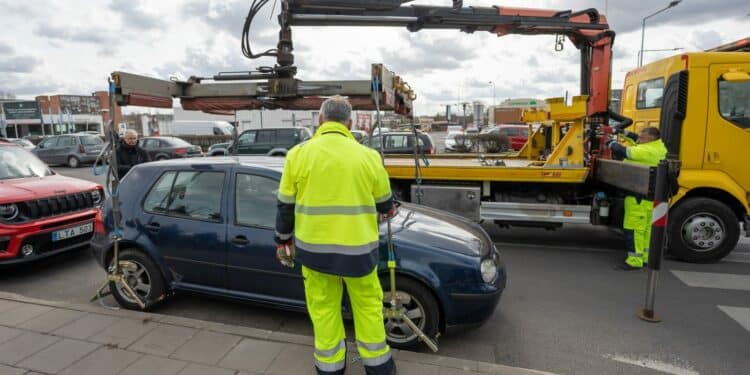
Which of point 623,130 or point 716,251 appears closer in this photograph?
point 716,251

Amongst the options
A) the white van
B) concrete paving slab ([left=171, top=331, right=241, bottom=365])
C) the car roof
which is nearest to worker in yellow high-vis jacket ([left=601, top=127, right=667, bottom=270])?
the car roof

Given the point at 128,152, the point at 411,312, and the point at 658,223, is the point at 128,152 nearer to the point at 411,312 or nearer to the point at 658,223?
the point at 411,312

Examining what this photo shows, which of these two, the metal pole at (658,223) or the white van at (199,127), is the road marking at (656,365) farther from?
the white van at (199,127)

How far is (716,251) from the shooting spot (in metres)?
5.44

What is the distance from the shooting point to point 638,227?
530cm

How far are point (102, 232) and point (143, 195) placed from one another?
0.58m

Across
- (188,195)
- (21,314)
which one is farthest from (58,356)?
(188,195)

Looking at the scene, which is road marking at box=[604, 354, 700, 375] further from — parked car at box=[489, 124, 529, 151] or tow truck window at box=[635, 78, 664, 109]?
parked car at box=[489, 124, 529, 151]

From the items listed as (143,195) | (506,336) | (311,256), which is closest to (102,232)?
(143,195)

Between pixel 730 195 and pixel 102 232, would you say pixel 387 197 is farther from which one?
pixel 730 195

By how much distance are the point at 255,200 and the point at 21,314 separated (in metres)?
2.19

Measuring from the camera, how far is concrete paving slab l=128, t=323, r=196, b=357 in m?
3.00

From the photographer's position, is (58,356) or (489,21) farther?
(489,21)

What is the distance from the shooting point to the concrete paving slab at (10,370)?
276 cm
